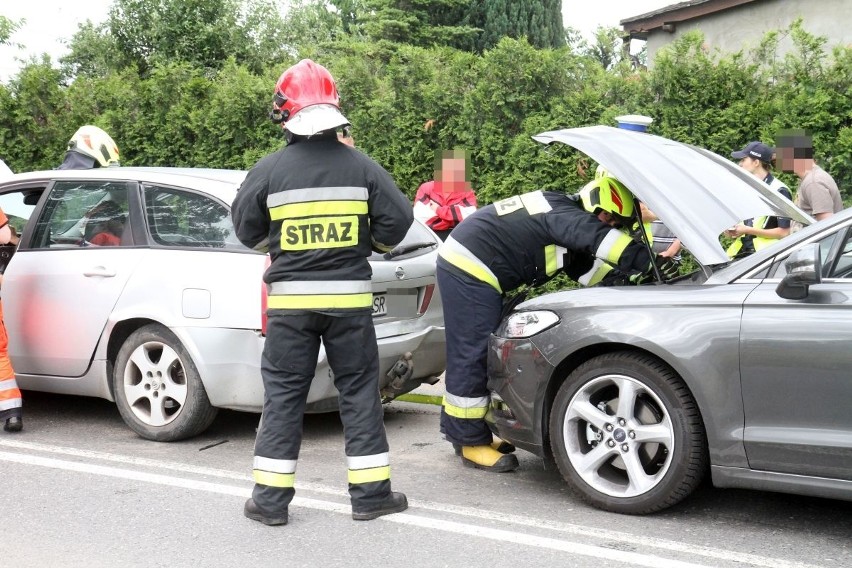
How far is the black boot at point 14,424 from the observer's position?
6289mm

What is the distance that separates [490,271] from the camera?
532cm

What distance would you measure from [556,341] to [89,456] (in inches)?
106

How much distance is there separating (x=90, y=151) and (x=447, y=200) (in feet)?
9.38

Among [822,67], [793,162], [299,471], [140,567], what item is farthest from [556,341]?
[822,67]

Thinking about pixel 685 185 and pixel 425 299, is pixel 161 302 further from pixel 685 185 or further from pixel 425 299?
pixel 685 185

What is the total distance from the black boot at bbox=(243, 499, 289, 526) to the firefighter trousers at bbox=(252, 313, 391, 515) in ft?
0.09

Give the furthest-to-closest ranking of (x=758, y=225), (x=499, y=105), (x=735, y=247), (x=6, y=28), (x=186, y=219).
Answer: (x=6, y=28)
(x=499, y=105)
(x=735, y=247)
(x=758, y=225)
(x=186, y=219)

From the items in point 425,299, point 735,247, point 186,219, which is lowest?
point 425,299

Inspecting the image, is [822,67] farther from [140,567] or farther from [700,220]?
[140,567]

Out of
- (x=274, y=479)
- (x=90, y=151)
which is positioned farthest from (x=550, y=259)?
(x=90, y=151)

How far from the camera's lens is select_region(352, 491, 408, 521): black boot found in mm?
4617

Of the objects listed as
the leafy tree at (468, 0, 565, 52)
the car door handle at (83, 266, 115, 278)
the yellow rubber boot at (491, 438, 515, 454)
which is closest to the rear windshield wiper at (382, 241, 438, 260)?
the yellow rubber boot at (491, 438, 515, 454)

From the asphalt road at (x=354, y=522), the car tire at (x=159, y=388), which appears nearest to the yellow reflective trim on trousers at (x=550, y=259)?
the asphalt road at (x=354, y=522)

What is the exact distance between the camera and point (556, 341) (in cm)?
479
